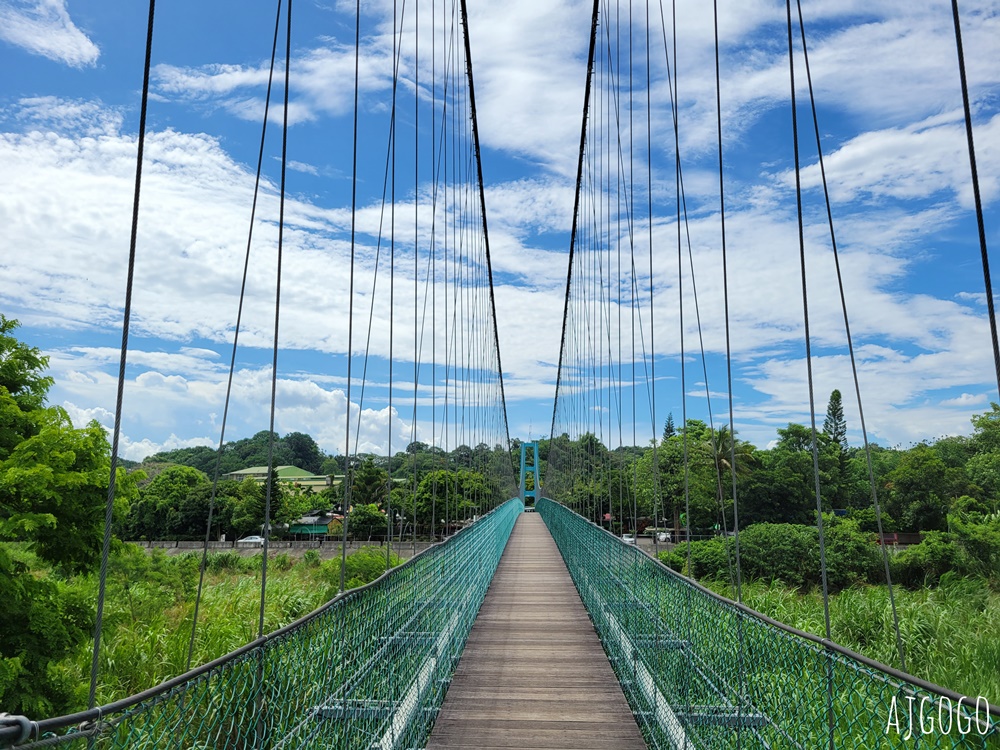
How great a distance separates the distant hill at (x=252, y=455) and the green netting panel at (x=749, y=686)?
19.7m

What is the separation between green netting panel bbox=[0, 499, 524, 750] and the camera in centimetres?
119

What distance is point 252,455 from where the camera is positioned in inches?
1533

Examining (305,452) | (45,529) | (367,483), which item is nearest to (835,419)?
(367,483)

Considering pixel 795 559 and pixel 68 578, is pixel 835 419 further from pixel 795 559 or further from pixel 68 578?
pixel 68 578

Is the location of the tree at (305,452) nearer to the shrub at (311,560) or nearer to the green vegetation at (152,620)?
the shrub at (311,560)

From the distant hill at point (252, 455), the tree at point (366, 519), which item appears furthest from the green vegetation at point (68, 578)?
the tree at point (366, 519)

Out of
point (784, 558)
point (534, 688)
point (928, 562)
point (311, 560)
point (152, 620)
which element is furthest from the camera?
point (311, 560)

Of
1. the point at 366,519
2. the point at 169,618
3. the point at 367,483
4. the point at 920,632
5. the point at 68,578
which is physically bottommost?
the point at 169,618

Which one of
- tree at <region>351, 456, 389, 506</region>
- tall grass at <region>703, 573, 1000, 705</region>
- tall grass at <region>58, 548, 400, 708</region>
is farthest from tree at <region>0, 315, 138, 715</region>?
tree at <region>351, 456, 389, 506</region>

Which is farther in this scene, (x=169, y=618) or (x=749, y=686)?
(x=169, y=618)

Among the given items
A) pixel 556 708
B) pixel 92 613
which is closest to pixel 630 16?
pixel 556 708

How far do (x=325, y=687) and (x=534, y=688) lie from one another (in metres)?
2.16

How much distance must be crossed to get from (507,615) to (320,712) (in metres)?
4.15

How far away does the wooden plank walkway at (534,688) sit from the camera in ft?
10.2
